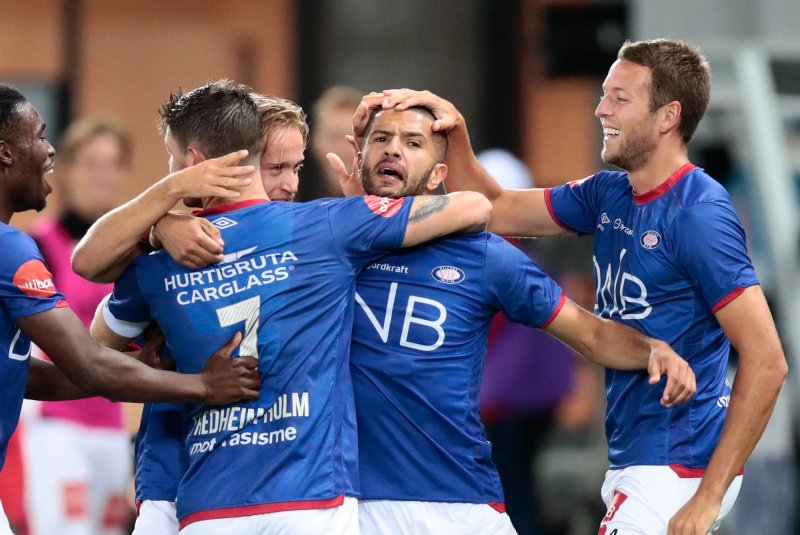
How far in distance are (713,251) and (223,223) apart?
142 cm

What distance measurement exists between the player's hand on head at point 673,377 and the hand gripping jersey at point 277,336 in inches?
32.2

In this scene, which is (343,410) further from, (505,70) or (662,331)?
(505,70)

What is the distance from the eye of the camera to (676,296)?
3977 millimetres

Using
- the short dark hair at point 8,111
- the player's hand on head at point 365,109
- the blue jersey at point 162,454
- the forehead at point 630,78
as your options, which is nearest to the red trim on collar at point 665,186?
the forehead at point 630,78

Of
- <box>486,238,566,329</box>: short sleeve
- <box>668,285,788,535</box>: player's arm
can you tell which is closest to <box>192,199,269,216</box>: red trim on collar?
<box>486,238,566,329</box>: short sleeve

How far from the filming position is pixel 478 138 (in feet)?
38.2

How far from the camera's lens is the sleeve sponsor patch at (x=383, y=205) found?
3.69m

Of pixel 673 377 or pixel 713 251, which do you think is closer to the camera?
pixel 673 377

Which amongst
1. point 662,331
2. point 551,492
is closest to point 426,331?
point 662,331

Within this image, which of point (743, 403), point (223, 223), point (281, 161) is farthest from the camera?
point (281, 161)

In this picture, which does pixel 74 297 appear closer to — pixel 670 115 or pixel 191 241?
pixel 191 241

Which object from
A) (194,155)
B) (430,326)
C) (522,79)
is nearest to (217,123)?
(194,155)

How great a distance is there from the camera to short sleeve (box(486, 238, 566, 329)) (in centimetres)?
386

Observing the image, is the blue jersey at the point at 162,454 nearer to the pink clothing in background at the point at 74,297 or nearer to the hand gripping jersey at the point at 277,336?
the hand gripping jersey at the point at 277,336
